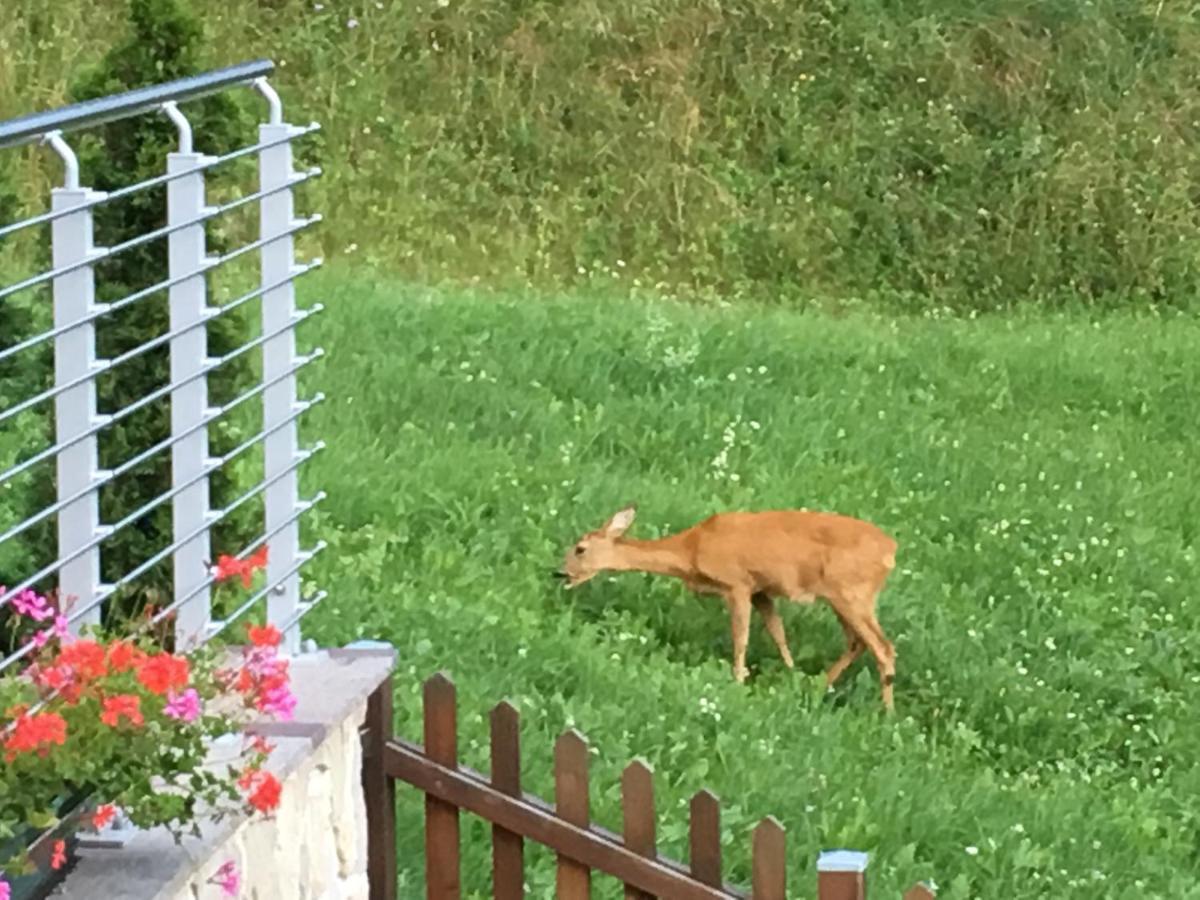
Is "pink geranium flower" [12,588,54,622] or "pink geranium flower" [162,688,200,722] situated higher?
"pink geranium flower" [12,588,54,622]

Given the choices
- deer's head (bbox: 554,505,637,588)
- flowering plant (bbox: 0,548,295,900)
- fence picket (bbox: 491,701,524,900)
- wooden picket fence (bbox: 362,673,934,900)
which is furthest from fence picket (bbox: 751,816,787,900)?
deer's head (bbox: 554,505,637,588)

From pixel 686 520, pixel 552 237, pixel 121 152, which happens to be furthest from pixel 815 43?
pixel 121 152

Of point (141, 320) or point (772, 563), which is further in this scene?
point (772, 563)

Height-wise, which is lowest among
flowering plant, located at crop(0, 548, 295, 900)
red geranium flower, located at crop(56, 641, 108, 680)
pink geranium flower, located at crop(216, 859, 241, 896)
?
pink geranium flower, located at crop(216, 859, 241, 896)

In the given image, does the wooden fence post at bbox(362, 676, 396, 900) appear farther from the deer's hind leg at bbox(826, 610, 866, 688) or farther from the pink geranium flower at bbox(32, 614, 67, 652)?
the deer's hind leg at bbox(826, 610, 866, 688)

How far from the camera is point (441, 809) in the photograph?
4.35 m

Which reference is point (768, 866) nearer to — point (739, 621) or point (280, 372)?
Answer: point (280, 372)

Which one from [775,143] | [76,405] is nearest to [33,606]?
[76,405]

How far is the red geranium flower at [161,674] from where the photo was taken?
285 centimetres

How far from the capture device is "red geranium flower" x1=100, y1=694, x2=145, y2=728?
275 centimetres

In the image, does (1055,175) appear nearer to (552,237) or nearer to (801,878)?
(552,237)

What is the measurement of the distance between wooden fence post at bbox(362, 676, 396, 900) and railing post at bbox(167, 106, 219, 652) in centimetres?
75

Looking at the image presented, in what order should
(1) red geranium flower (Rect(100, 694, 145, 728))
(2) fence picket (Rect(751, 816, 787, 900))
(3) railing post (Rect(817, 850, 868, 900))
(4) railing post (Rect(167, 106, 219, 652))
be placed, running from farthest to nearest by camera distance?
(2) fence picket (Rect(751, 816, 787, 900)), (3) railing post (Rect(817, 850, 868, 900)), (4) railing post (Rect(167, 106, 219, 652)), (1) red geranium flower (Rect(100, 694, 145, 728))

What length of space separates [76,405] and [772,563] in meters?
4.96
